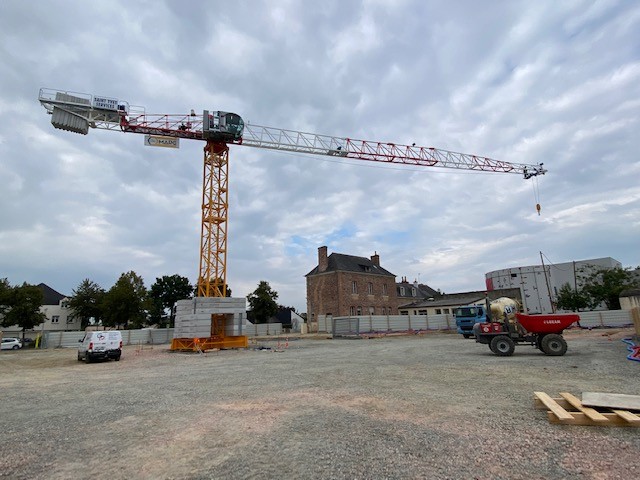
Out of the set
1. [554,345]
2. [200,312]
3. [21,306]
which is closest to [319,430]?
[554,345]

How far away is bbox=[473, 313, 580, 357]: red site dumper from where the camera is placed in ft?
52.2

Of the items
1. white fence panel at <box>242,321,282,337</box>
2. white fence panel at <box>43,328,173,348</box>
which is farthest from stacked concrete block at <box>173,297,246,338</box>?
white fence panel at <box>242,321,282,337</box>

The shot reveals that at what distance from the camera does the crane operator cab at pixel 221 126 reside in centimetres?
3278

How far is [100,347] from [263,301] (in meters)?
36.2

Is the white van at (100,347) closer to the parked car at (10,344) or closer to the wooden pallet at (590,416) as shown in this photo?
the wooden pallet at (590,416)

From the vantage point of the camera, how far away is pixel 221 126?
1307 inches

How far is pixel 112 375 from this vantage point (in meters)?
14.5

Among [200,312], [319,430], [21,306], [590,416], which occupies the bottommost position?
[319,430]

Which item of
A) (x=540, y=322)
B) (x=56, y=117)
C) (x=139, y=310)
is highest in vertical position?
(x=56, y=117)

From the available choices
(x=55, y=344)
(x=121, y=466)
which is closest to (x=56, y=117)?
(x=55, y=344)

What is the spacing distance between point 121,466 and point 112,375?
36.6 ft

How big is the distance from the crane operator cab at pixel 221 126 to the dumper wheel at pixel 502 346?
27200 mm

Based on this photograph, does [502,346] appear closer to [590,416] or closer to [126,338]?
[590,416]

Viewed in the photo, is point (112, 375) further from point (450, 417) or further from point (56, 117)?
point (56, 117)
